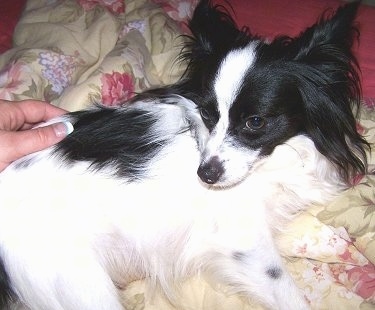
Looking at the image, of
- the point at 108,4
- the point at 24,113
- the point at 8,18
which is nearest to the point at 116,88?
the point at 24,113

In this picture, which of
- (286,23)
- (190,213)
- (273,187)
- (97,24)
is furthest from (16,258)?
(286,23)

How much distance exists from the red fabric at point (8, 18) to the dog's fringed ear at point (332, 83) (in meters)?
2.51

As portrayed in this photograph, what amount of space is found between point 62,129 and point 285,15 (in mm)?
2070

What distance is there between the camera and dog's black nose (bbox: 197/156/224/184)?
2.25 metres

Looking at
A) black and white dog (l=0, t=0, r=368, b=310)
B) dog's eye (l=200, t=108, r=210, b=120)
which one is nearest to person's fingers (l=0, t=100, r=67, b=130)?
black and white dog (l=0, t=0, r=368, b=310)

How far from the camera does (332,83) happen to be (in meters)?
2.27

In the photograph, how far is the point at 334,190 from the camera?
8.39 ft

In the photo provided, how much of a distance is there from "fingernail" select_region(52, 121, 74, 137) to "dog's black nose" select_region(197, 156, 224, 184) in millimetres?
673

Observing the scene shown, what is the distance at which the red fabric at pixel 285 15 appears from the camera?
11.4 feet

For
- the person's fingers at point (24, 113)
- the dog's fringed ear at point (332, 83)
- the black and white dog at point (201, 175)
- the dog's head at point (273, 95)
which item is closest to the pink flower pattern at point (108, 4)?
the person's fingers at point (24, 113)

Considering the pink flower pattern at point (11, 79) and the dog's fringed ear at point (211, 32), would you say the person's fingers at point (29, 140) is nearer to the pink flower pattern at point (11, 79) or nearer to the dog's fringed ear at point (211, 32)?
the pink flower pattern at point (11, 79)

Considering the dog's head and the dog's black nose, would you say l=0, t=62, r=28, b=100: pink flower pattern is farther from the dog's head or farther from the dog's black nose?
the dog's black nose

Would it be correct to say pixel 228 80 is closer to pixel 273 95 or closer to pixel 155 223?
pixel 273 95

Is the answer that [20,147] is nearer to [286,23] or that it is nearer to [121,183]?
[121,183]
